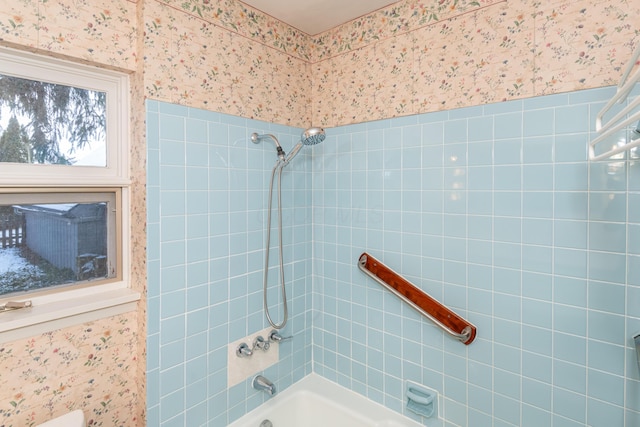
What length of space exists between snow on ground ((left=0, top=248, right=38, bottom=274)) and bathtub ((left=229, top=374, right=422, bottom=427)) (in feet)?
3.91

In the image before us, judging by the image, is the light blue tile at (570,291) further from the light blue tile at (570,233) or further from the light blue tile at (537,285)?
the light blue tile at (570,233)

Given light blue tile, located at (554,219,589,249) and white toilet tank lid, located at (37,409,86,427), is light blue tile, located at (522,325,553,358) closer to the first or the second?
light blue tile, located at (554,219,589,249)

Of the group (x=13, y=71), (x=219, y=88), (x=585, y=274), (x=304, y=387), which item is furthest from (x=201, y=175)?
(x=585, y=274)

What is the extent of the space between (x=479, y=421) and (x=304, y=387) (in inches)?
37.9

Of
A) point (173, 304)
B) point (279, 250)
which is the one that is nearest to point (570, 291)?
point (279, 250)

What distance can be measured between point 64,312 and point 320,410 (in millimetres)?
1390

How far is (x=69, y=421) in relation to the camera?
1176 mm

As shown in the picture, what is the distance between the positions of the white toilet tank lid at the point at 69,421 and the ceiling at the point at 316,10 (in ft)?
6.32

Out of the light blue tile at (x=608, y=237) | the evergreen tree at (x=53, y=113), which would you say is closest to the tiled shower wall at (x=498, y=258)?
the light blue tile at (x=608, y=237)

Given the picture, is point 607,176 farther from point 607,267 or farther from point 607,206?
point 607,267

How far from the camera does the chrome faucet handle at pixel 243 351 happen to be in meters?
1.70

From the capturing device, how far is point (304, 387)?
1989mm

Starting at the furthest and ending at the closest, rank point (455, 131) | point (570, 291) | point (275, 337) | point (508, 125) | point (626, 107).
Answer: point (275, 337) < point (455, 131) < point (508, 125) < point (570, 291) < point (626, 107)

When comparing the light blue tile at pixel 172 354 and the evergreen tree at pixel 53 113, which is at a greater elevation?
the evergreen tree at pixel 53 113
